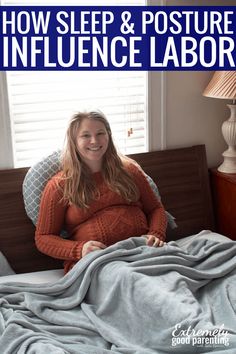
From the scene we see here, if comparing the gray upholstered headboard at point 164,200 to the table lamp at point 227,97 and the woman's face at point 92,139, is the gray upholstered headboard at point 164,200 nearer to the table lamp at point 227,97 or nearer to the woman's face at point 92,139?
the table lamp at point 227,97

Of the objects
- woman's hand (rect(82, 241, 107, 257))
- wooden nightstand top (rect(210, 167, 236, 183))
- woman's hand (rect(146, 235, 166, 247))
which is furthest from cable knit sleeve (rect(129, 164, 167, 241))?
wooden nightstand top (rect(210, 167, 236, 183))

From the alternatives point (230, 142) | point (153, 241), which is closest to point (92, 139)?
point (153, 241)

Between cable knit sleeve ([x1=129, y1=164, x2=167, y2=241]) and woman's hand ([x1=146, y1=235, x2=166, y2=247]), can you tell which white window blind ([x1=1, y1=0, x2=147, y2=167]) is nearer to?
cable knit sleeve ([x1=129, y1=164, x2=167, y2=241])

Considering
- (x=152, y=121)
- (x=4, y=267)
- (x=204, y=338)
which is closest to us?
(x=204, y=338)

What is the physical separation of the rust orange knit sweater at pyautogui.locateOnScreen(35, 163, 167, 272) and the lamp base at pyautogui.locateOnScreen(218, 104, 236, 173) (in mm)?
648

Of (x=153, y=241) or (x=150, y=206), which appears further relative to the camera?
(x=150, y=206)

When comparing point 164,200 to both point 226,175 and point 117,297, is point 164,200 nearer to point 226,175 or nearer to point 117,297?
point 226,175

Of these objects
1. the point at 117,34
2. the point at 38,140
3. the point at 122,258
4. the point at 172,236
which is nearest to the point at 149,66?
the point at 117,34

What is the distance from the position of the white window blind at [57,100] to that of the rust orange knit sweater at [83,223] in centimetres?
32

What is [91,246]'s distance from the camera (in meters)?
1.74

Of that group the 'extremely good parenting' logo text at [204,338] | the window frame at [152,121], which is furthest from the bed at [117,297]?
the window frame at [152,121]

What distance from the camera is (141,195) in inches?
78.0

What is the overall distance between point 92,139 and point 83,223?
1.16ft

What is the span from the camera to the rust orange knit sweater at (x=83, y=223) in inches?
71.6
